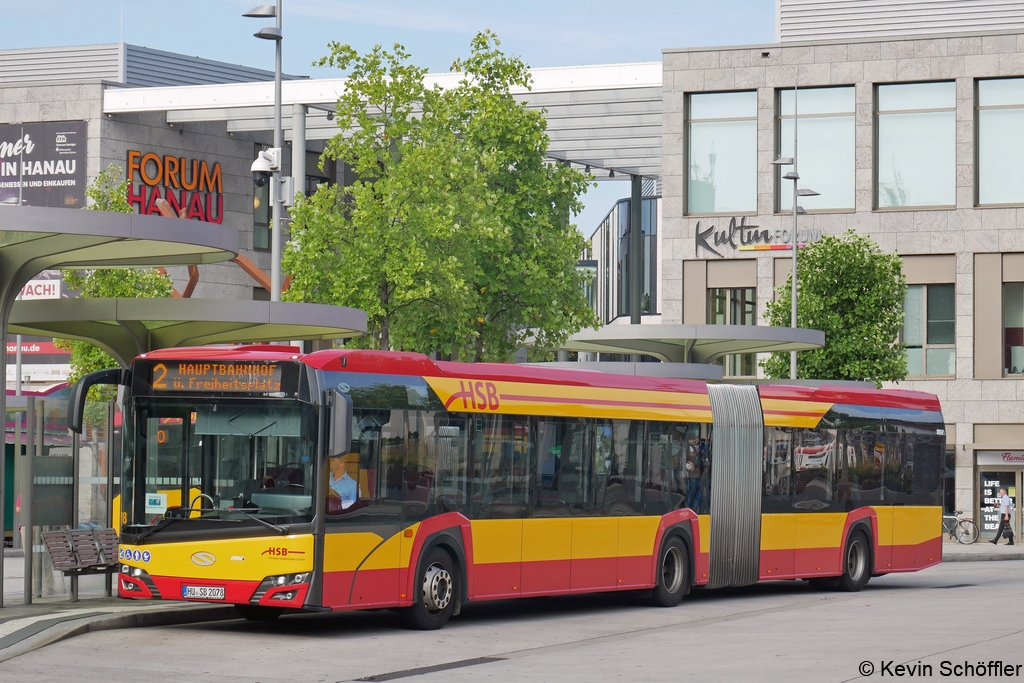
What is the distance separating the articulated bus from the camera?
1440 centimetres

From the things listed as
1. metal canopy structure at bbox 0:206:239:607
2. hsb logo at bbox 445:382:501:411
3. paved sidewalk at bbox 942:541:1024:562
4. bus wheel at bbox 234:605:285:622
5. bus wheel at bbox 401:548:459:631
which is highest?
metal canopy structure at bbox 0:206:239:607

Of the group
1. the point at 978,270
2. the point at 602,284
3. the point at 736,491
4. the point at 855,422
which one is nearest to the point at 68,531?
the point at 736,491

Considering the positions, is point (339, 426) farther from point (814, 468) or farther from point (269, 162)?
point (269, 162)

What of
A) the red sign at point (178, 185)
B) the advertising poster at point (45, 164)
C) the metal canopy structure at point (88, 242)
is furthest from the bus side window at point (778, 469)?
the advertising poster at point (45, 164)

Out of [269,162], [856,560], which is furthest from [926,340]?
[269,162]

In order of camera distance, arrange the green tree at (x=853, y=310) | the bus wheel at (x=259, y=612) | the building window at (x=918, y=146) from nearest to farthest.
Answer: the bus wheel at (x=259, y=612) → the green tree at (x=853, y=310) → the building window at (x=918, y=146)

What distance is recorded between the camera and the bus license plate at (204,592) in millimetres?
14320

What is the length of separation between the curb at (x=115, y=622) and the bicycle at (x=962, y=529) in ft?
90.1

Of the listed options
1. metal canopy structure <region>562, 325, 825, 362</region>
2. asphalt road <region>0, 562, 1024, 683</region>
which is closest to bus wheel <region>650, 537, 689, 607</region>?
asphalt road <region>0, 562, 1024, 683</region>

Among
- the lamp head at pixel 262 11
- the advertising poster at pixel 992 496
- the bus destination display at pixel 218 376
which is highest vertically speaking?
the lamp head at pixel 262 11

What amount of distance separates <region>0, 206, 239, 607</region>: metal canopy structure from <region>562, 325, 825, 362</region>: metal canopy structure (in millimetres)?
14454

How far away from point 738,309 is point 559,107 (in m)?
8.26

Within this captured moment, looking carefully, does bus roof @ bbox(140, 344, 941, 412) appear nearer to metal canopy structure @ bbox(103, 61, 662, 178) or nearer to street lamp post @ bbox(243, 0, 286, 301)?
street lamp post @ bbox(243, 0, 286, 301)

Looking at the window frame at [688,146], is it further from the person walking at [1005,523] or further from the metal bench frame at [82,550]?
the metal bench frame at [82,550]
